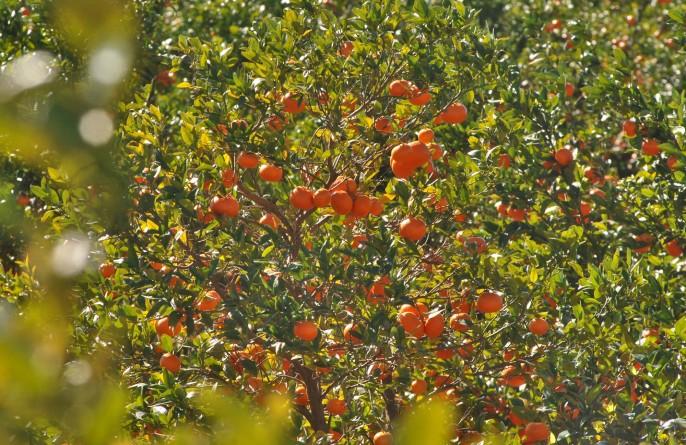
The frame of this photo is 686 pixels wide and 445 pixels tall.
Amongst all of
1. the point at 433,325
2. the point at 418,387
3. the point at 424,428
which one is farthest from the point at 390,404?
the point at 424,428

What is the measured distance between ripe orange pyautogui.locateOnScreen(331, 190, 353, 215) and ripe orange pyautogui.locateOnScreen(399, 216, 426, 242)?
0.24 m

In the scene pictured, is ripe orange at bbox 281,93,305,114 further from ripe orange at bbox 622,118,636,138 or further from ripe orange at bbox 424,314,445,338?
ripe orange at bbox 622,118,636,138

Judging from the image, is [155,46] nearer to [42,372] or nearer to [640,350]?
[640,350]

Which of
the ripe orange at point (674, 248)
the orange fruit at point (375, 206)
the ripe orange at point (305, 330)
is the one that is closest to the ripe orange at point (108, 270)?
the ripe orange at point (305, 330)

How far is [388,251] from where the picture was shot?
11.3 ft

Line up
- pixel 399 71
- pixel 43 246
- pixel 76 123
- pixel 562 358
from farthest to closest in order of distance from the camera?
pixel 399 71 → pixel 562 358 → pixel 43 246 → pixel 76 123

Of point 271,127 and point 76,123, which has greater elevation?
point 271,127

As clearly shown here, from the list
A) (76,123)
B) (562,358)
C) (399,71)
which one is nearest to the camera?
(76,123)

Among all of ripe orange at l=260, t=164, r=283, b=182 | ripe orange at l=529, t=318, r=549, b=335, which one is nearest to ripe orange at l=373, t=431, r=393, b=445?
ripe orange at l=529, t=318, r=549, b=335

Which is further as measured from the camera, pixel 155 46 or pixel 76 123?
pixel 155 46

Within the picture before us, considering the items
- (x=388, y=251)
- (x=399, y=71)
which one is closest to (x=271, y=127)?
(x=399, y=71)

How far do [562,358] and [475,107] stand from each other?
2357 millimetres

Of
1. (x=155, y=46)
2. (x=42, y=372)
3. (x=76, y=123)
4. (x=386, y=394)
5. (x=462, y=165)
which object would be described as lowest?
(x=42, y=372)

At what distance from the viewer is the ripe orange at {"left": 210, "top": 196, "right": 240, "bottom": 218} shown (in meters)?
3.44
